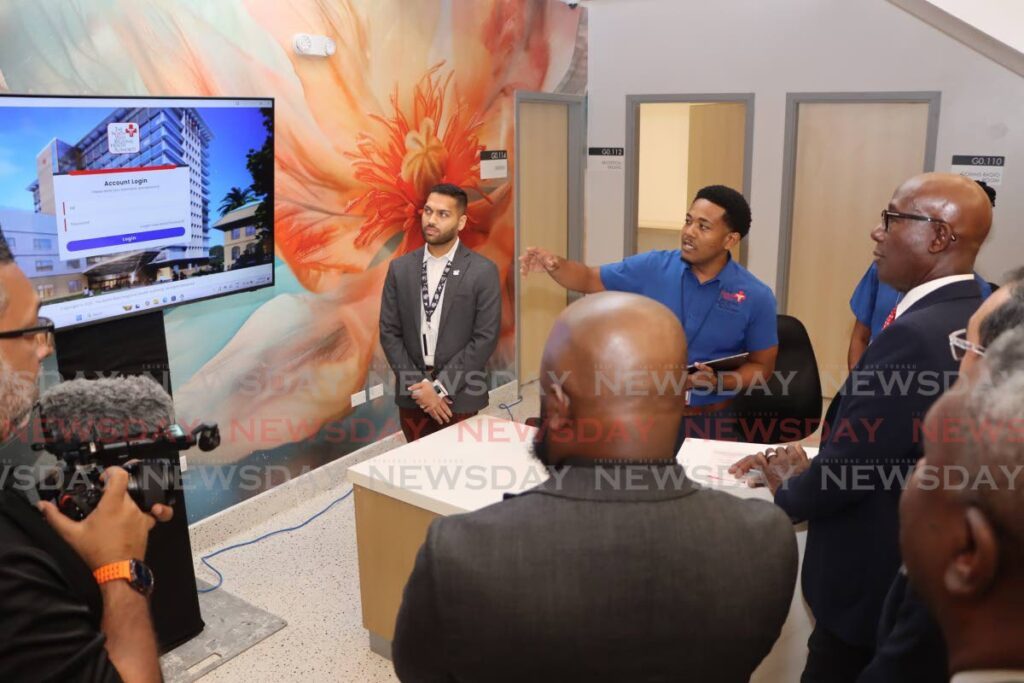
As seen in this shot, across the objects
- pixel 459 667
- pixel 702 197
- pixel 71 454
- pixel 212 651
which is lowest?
pixel 212 651

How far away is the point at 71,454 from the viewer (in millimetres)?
1539

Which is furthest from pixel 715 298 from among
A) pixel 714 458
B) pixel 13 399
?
pixel 13 399

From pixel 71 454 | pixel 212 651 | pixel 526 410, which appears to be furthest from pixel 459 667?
pixel 526 410

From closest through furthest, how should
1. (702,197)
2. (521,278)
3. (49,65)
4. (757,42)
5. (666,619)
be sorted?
(666,619) → (49,65) → (702,197) → (757,42) → (521,278)

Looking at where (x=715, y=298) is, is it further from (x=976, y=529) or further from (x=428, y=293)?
(x=976, y=529)

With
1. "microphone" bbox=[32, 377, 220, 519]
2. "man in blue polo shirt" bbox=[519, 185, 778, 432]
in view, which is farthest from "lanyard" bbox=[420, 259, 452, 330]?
"microphone" bbox=[32, 377, 220, 519]

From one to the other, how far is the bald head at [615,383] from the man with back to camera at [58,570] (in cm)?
80

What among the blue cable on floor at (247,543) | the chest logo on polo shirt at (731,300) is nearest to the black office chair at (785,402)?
the chest logo on polo shirt at (731,300)

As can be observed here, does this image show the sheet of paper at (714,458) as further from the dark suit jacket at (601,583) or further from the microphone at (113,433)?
the microphone at (113,433)

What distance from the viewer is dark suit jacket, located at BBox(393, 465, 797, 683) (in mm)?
1102

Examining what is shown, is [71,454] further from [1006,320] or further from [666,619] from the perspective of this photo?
[1006,320]

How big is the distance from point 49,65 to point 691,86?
446 centimetres

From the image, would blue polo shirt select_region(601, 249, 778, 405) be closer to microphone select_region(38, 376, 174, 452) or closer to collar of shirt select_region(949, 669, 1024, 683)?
microphone select_region(38, 376, 174, 452)

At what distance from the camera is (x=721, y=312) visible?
320 cm
